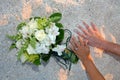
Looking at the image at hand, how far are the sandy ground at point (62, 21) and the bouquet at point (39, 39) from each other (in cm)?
5

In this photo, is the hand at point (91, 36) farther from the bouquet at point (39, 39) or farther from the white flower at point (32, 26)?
the white flower at point (32, 26)

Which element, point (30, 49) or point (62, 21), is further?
point (62, 21)

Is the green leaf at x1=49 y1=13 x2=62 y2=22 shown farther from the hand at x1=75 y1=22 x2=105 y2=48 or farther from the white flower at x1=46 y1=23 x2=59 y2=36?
the hand at x1=75 y1=22 x2=105 y2=48

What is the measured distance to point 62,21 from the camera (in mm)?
1589

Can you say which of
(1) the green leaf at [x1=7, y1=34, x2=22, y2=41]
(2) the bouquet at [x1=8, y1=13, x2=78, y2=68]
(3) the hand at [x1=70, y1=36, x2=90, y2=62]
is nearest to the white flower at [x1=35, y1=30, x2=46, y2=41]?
(2) the bouquet at [x1=8, y1=13, x2=78, y2=68]

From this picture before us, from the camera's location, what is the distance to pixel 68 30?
5.27 feet

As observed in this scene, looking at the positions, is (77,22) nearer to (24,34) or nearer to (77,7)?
(77,7)

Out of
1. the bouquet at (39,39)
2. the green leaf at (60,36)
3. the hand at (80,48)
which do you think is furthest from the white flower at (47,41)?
the hand at (80,48)

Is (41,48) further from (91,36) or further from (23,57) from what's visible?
(91,36)

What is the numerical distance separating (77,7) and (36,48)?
421 millimetres

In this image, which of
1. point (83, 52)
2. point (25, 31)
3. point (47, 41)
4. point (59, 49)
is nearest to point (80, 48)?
point (83, 52)

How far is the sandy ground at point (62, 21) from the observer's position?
4.71 feet

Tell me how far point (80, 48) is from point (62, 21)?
0.65 feet

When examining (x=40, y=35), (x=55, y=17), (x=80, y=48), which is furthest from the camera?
(x=80, y=48)
